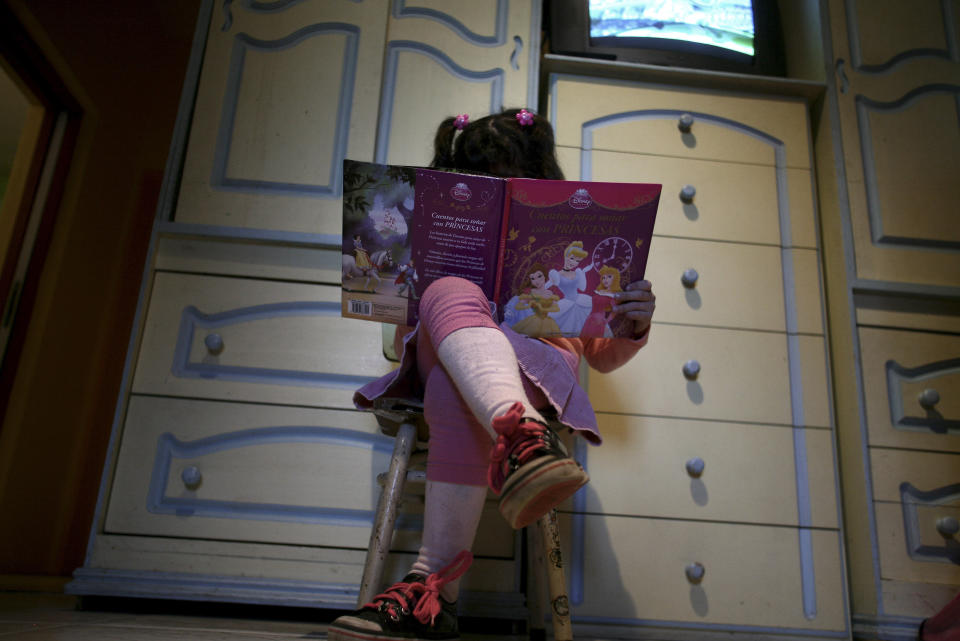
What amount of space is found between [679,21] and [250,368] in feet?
4.22

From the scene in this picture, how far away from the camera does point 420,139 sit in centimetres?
144

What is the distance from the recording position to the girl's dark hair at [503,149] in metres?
1.18

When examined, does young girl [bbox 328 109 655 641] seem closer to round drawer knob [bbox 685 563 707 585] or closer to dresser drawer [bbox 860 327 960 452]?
round drawer knob [bbox 685 563 707 585]

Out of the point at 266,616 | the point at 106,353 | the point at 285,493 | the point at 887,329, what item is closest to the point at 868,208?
the point at 887,329

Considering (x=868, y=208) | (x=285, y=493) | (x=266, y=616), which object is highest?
(x=868, y=208)

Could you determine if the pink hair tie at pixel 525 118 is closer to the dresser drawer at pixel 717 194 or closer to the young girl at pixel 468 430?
the dresser drawer at pixel 717 194

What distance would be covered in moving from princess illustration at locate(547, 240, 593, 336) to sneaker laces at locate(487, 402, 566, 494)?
0.89ft

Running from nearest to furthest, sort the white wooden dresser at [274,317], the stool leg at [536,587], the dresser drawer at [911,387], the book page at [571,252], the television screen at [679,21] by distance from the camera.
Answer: the book page at [571,252], the stool leg at [536,587], the white wooden dresser at [274,317], the dresser drawer at [911,387], the television screen at [679,21]

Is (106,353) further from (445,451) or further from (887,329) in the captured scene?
(887,329)

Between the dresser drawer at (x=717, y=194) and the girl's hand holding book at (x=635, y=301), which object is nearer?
the girl's hand holding book at (x=635, y=301)

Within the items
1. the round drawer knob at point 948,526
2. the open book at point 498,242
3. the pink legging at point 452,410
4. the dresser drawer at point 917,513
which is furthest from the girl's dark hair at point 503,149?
the round drawer knob at point 948,526

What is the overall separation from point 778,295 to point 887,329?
218mm

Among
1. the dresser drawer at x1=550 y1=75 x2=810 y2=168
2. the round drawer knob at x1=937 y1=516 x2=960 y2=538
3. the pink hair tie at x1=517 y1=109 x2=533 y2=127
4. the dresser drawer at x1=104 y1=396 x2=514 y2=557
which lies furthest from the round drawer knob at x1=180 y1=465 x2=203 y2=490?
the round drawer knob at x1=937 y1=516 x2=960 y2=538

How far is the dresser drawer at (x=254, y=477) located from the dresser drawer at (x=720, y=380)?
36 cm
